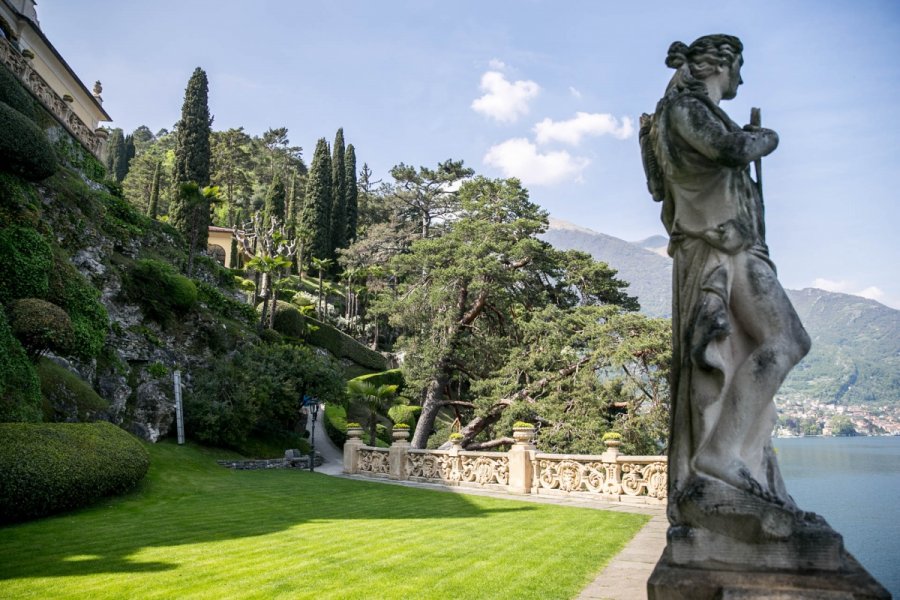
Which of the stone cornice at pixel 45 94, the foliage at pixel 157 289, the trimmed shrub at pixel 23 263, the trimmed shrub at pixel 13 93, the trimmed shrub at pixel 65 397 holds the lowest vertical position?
the trimmed shrub at pixel 65 397

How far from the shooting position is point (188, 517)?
9.98 meters

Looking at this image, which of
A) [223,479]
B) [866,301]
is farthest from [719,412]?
[866,301]

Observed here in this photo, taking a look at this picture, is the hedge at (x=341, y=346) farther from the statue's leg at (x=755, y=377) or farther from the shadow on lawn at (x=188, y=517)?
the statue's leg at (x=755, y=377)

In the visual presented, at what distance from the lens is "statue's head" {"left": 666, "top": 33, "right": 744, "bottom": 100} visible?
365 cm

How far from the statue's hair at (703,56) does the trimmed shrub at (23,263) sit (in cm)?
1502

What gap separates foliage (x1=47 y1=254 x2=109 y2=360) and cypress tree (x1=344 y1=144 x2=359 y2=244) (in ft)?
120

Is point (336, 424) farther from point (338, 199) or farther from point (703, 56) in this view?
point (703, 56)

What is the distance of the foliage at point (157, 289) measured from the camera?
24.3 m

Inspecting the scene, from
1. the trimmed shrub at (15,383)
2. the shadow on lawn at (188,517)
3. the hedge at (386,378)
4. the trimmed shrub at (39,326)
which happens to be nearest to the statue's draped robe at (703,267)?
the shadow on lawn at (188,517)

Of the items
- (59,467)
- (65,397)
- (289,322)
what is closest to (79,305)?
(65,397)

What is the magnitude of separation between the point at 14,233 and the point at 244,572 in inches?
505

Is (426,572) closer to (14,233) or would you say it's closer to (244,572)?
(244,572)

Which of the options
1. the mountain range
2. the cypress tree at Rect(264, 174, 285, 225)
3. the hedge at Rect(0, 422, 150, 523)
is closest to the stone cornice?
the hedge at Rect(0, 422, 150, 523)

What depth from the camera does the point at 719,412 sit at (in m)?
3.13
